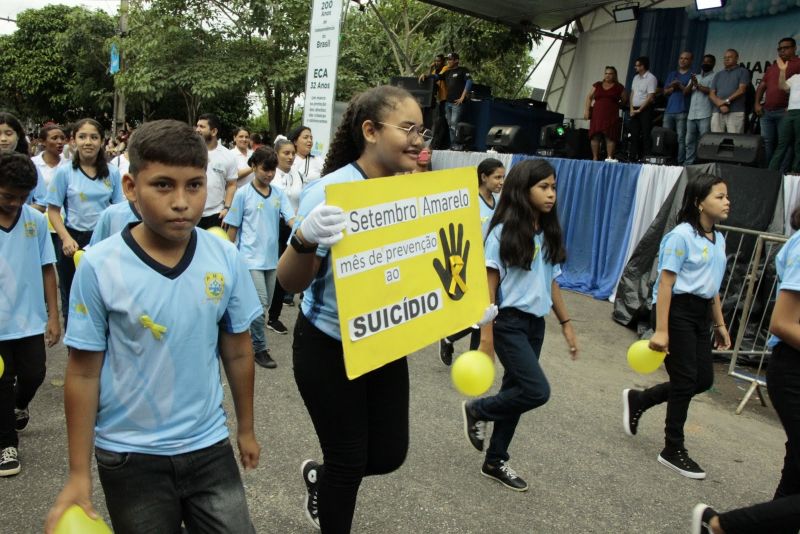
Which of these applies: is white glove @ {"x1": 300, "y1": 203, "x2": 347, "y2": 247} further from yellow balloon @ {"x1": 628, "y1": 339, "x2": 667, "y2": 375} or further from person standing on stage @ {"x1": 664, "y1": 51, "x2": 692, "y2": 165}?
person standing on stage @ {"x1": 664, "y1": 51, "x2": 692, "y2": 165}

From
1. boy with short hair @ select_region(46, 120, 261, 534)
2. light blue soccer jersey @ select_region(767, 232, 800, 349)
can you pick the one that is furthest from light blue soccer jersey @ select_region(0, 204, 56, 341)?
light blue soccer jersey @ select_region(767, 232, 800, 349)

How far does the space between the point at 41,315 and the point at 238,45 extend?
76.8 feet

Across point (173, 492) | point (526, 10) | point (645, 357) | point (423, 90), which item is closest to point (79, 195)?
point (173, 492)

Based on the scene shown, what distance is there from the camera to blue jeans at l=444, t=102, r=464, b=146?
50.4 feet

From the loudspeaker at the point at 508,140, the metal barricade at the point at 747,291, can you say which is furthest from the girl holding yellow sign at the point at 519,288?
the loudspeaker at the point at 508,140

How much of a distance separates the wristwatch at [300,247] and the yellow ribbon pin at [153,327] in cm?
49

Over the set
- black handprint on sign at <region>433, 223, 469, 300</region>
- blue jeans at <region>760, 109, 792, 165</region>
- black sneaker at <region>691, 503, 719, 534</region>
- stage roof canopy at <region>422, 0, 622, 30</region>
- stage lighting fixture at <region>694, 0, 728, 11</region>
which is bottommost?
black sneaker at <region>691, 503, 719, 534</region>

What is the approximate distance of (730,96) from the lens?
35.2 feet

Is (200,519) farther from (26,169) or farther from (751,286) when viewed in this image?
(751,286)

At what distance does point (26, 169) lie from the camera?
3.40m

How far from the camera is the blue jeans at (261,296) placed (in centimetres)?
568

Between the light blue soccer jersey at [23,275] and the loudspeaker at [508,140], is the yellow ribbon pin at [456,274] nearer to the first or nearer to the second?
the light blue soccer jersey at [23,275]

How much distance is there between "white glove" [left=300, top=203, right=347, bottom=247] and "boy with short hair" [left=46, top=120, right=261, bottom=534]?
0.31 metres

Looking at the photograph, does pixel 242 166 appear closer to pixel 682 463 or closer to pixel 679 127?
pixel 682 463
